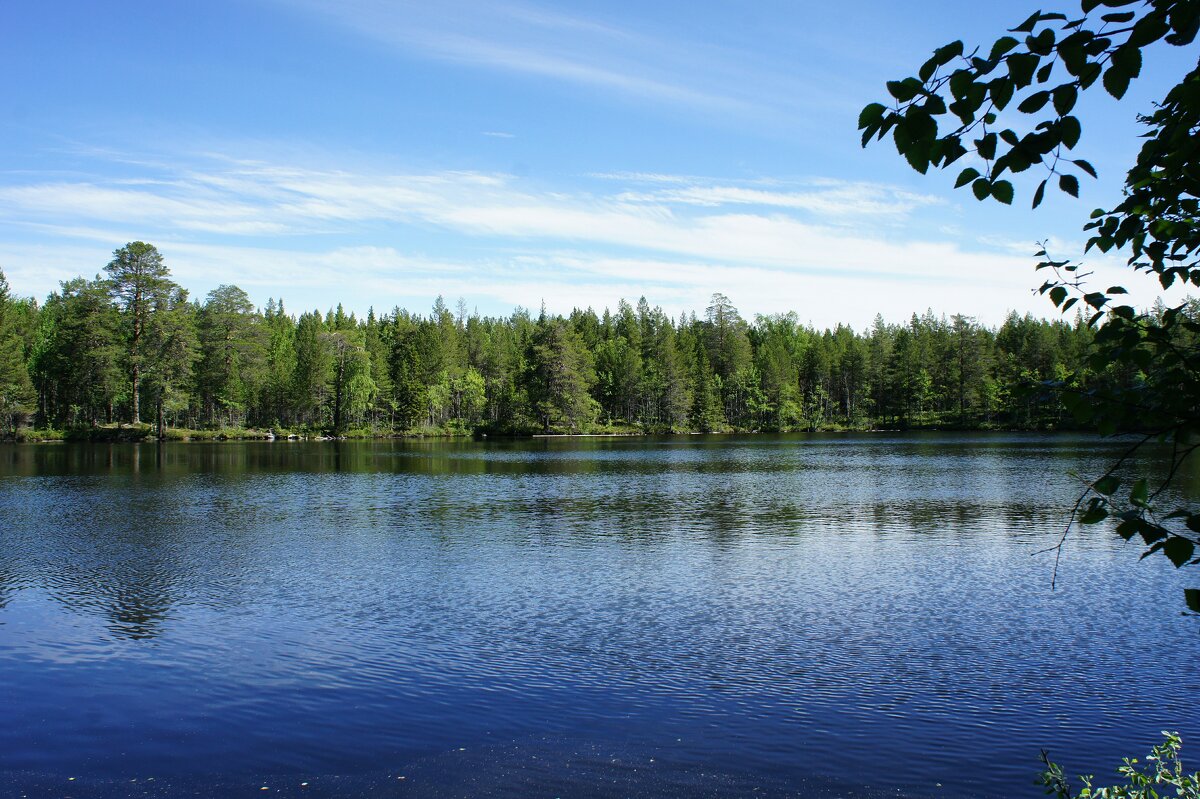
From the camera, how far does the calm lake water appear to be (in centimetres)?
1017

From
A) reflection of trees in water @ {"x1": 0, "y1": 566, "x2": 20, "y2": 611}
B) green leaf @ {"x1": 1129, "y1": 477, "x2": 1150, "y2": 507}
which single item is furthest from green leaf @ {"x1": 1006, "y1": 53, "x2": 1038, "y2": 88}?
reflection of trees in water @ {"x1": 0, "y1": 566, "x2": 20, "y2": 611}

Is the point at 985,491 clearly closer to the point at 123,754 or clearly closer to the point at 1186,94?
the point at 123,754

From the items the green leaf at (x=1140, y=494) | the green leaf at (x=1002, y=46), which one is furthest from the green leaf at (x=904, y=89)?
the green leaf at (x=1140, y=494)

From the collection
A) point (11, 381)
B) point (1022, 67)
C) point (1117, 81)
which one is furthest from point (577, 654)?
point (11, 381)

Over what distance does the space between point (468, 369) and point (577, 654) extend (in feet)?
378

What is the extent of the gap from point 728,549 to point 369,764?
16314 millimetres

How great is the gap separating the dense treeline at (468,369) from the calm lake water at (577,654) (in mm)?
63733

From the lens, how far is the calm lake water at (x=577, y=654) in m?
10.2

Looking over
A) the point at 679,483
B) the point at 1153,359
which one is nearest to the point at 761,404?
the point at 679,483

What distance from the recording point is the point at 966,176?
3.29m

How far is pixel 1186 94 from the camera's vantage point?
9.62ft

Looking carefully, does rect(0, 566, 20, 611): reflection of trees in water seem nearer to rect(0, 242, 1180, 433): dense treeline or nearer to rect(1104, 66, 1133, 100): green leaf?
rect(1104, 66, 1133, 100): green leaf

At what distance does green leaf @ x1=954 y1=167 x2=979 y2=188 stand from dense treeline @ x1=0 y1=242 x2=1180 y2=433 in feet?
280

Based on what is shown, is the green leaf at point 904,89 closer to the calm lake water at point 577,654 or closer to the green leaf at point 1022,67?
the green leaf at point 1022,67
